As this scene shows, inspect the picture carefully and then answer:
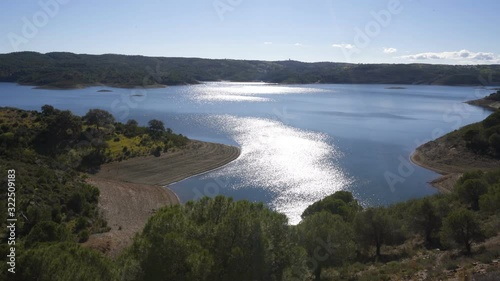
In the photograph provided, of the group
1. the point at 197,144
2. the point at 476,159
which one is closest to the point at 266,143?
the point at 197,144

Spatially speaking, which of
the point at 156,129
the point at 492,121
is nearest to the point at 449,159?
the point at 492,121

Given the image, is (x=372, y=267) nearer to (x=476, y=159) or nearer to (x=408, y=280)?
(x=408, y=280)

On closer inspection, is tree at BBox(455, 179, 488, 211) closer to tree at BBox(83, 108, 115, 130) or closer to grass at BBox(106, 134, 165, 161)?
grass at BBox(106, 134, 165, 161)

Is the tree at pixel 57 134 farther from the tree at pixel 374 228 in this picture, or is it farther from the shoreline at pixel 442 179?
the shoreline at pixel 442 179

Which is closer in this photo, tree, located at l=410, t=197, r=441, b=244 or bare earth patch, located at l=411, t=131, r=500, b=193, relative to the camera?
tree, located at l=410, t=197, r=441, b=244

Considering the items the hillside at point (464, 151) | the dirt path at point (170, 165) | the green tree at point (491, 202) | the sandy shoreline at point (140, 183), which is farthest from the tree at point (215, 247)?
the hillside at point (464, 151)

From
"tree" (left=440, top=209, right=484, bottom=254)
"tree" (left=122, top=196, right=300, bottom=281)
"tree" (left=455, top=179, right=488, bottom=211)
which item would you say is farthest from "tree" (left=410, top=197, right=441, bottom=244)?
"tree" (left=122, top=196, right=300, bottom=281)
